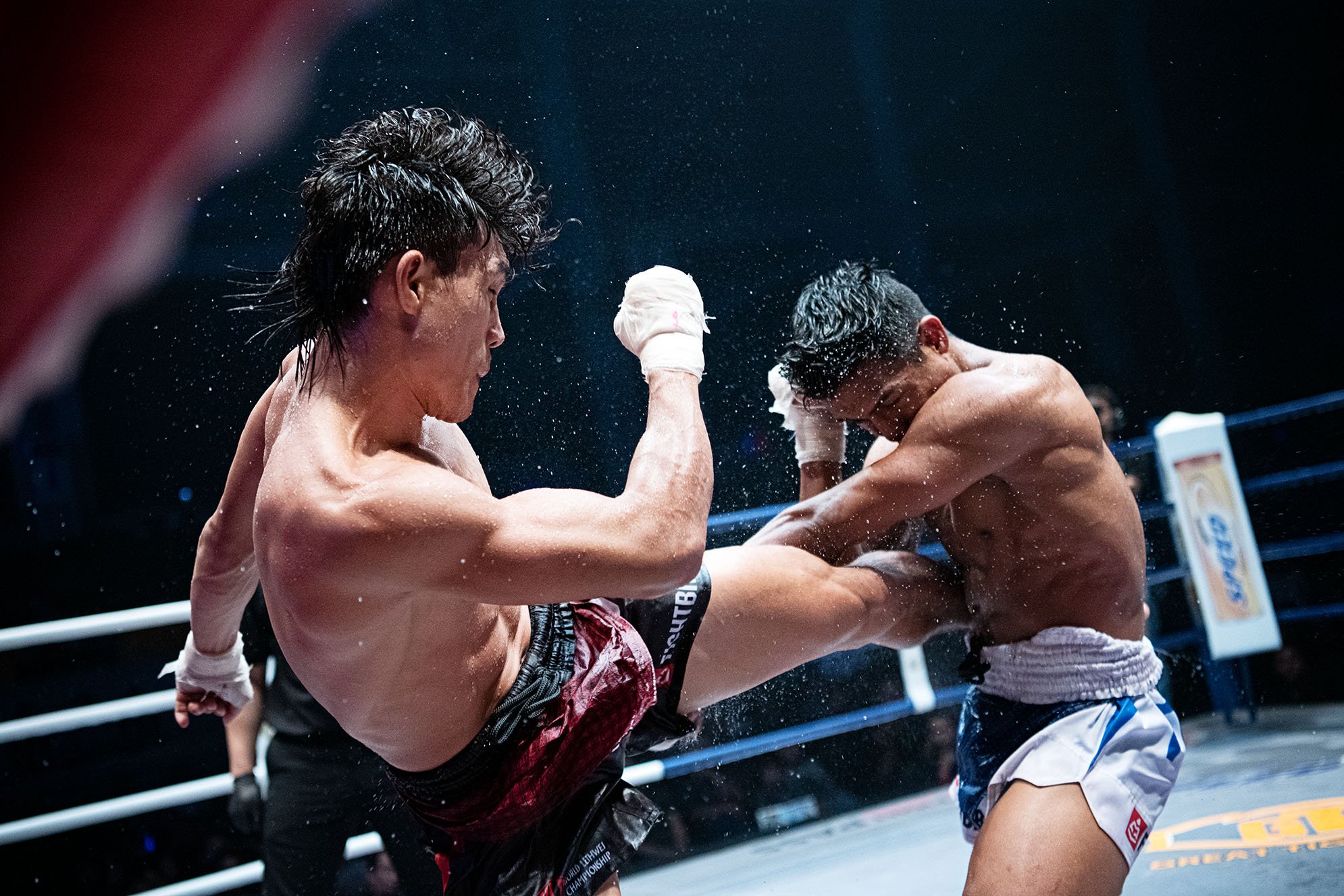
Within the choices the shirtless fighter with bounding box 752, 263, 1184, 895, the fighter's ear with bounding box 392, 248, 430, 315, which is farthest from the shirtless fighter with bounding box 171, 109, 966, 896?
the shirtless fighter with bounding box 752, 263, 1184, 895

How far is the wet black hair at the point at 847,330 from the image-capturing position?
187 cm

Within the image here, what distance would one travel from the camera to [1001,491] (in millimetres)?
1849

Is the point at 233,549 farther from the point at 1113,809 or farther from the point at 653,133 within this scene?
the point at 653,133

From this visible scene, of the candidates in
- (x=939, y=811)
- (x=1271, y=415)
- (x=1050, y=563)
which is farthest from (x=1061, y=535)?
(x=1271, y=415)

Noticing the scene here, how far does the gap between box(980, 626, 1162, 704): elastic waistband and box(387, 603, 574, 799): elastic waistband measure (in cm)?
84

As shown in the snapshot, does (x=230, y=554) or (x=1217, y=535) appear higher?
(x=230, y=554)

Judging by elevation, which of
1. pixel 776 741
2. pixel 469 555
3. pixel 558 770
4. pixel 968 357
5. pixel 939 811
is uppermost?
pixel 968 357

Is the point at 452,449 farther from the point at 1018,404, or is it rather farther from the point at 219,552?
the point at 1018,404

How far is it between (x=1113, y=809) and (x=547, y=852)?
3.07ft

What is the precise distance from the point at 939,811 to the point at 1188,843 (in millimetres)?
879

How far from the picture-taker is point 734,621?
167cm

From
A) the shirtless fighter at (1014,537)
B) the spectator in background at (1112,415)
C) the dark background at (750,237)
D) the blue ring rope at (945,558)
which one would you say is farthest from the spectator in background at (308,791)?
the spectator in background at (1112,415)

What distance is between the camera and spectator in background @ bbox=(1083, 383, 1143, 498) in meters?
4.11

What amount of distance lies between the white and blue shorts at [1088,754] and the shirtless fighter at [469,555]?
1.30 ft
